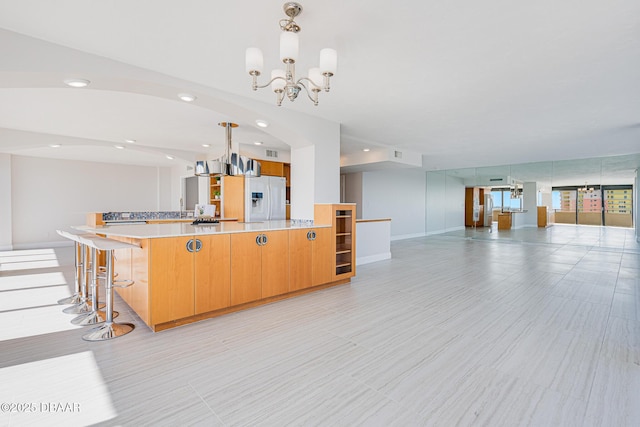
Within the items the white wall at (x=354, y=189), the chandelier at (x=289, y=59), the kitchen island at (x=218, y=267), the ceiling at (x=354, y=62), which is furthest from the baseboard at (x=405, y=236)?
the chandelier at (x=289, y=59)

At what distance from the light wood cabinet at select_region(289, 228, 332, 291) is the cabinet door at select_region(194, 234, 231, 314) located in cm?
90

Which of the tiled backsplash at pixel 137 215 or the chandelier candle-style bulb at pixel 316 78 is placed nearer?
the chandelier candle-style bulb at pixel 316 78

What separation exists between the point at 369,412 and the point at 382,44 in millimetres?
2837

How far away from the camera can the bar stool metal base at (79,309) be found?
3.37 metres

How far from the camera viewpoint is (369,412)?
1728 mm

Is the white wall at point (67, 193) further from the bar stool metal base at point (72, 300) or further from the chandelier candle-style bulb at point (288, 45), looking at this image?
the chandelier candle-style bulb at point (288, 45)

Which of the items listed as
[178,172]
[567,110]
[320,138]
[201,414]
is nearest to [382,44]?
[320,138]

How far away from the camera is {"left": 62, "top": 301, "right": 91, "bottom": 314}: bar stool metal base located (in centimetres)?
337

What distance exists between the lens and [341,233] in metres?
4.79

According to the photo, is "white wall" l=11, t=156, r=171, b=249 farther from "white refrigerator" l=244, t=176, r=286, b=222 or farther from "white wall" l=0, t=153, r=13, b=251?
"white refrigerator" l=244, t=176, r=286, b=222

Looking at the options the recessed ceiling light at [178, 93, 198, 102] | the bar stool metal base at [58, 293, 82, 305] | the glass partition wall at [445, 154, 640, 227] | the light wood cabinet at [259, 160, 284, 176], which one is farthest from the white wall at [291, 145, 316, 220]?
the glass partition wall at [445, 154, 640, 227]

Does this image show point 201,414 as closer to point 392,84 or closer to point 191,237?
point 191,237

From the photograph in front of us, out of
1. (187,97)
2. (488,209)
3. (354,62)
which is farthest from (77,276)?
(488,209)

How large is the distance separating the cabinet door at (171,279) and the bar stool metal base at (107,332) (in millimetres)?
329
